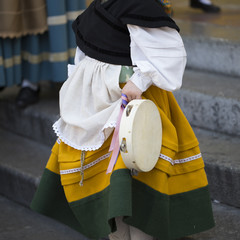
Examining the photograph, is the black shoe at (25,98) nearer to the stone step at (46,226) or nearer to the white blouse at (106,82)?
the stone step at (46,226)

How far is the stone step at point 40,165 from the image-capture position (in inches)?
118

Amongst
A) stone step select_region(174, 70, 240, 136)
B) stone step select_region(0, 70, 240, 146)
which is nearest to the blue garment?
stone step select_region(0, 70, 240, 146)

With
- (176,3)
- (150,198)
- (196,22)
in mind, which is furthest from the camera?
(176,3)

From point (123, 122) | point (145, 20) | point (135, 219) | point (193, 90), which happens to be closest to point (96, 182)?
point (135, 219)

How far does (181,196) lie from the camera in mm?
Result: 2523

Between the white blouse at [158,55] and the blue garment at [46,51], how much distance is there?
1670 mm

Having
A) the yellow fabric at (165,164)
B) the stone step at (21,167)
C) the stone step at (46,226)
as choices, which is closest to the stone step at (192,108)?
the stone step at (21,167)

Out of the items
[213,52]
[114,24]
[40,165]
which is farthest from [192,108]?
[114,24]

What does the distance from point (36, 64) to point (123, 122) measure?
1974mm

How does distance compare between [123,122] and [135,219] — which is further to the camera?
[135,219]

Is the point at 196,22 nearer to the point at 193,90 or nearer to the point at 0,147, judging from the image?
the point at 193,90

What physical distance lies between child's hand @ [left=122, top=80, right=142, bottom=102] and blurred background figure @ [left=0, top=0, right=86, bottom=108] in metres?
1.67

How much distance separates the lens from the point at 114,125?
235 cm

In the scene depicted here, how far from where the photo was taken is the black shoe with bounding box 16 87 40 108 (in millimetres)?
4211
